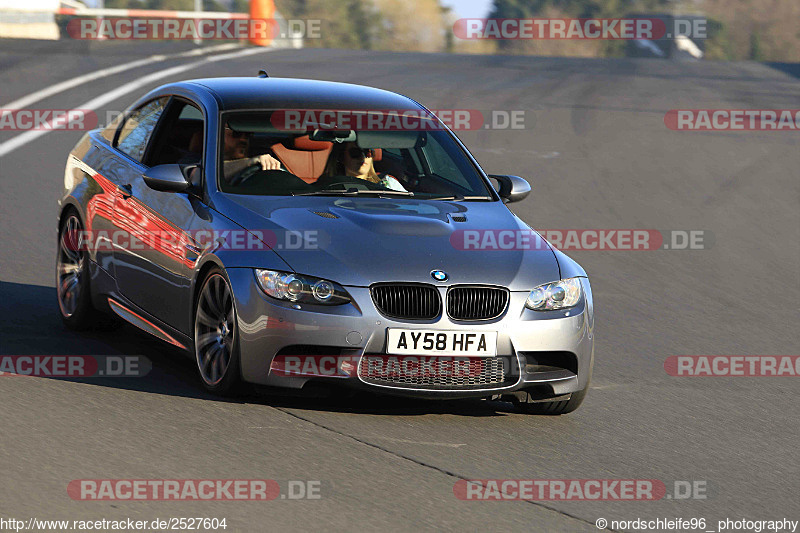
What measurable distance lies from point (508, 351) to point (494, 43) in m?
120

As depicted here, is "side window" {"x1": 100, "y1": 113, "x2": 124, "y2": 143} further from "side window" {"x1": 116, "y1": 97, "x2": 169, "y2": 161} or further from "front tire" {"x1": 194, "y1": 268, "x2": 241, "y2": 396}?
"front tire" {"x1": 194, "y1": 268, "x2": 241, "y2": 396}

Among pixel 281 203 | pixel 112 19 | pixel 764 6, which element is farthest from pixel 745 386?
pixel 764 6

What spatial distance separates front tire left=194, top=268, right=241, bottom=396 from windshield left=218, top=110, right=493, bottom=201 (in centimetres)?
71

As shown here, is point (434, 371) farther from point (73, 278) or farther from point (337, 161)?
point (73, 278)

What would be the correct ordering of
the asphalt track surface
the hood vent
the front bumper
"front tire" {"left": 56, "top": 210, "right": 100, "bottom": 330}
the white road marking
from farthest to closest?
1. the white road marking
2. "front tire" {"left": 56, "top": 210, "right": 100, "bottom": 330}
3. the hood vent
4. the front bumper
5. the asphalt track surface

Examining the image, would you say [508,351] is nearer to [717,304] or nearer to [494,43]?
[717,304]

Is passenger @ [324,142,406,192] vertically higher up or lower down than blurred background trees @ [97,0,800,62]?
higher up

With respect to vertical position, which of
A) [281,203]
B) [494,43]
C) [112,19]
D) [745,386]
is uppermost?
[281,203]

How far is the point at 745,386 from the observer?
346 inches

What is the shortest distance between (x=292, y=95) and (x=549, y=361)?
243cm

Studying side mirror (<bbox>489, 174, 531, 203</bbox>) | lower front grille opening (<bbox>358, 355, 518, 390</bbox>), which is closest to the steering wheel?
side mirror (<bbox>489, 174, 531, 203</bbox>)

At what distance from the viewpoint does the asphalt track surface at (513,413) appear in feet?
18.3

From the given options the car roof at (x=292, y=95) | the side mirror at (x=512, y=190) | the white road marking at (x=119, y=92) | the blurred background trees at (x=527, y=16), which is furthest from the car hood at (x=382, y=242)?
the blurred background trees at (x=527, y=16)

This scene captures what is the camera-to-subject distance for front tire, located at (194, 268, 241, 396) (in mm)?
7020
